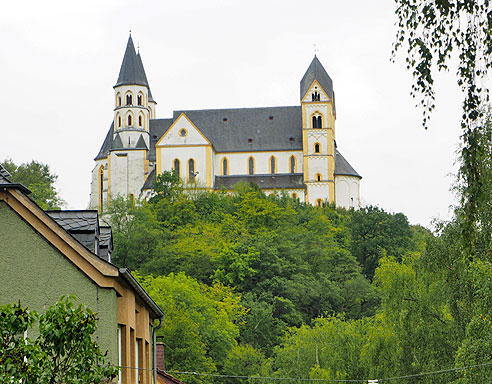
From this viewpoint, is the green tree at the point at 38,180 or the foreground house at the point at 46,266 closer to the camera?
the foreground house at the point at 46,266

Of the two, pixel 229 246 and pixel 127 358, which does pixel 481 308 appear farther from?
pixel 229 246

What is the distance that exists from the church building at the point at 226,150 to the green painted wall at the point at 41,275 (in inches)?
3457

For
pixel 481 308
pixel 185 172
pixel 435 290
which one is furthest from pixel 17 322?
pixel 185 172

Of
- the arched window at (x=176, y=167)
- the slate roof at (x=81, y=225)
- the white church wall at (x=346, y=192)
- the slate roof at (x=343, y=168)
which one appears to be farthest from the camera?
the slate roof at (x=343, y=168)

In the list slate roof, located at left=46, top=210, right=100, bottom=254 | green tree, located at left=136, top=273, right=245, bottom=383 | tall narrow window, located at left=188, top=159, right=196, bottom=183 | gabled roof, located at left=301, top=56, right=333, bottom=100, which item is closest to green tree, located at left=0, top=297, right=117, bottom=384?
slate roof, located at left=46, top=210, right=100, bottom=254

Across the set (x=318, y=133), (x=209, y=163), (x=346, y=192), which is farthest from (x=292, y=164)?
(x=209, y=163)

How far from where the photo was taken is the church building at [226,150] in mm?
105750

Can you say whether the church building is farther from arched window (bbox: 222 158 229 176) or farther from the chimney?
the chimney

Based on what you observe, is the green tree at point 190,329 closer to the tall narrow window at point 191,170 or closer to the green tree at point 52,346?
the tall narrow window at point 191,170

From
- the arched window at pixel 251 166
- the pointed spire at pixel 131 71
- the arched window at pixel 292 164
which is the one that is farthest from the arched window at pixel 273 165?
the pointed spire at pixel 131 71

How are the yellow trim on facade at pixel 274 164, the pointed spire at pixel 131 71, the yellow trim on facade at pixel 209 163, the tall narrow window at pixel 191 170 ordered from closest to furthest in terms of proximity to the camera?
the tall narrow window at pixel 191 170 < the yellow trim on facade at pixel 209 163 < the yellow trim on facade at pixel 274 164 < the pointed spire at pixel 131 71

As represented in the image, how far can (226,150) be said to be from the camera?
11088 centimetres

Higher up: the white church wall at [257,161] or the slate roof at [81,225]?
the white church wall at [257,161]

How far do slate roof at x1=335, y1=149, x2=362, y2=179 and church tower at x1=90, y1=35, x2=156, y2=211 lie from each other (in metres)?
19.3
